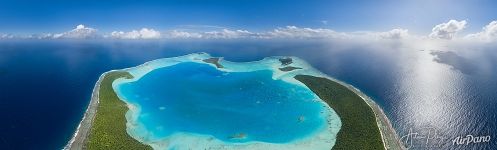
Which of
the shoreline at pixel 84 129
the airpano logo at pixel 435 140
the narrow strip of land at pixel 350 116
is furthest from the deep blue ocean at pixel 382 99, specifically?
→ the narrow strip of land at pixel 350 116

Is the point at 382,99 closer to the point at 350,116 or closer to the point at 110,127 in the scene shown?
the point at 350,116

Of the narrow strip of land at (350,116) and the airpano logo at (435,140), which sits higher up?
the narrow strip of land at (350,116)

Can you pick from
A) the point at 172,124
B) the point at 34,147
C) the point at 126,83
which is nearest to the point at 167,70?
the point at 126,83

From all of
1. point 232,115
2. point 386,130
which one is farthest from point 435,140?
point 232,115

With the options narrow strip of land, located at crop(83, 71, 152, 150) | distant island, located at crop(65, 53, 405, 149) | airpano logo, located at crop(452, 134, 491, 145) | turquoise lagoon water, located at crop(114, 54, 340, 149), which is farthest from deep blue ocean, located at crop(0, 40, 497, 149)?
turquoise lagoon water, located at crop(114, 54, 340, 149)

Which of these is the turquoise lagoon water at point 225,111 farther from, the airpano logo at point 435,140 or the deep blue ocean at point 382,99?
the deep blue ocean at point 382,99

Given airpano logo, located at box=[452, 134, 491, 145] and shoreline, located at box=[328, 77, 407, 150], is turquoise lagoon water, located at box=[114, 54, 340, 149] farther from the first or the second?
airpano logo, located at box=[452, 134, 491, 145]

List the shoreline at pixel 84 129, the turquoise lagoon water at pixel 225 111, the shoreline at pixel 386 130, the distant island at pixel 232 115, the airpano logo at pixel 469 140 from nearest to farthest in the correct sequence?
1. the shoreline at pixel 386 130
2. the shoreline at pixel 84 129
3. the airpano logo at pixel 469 140
4. the distant island at pixel 232 115
5. the turquoise lagoon water at pixel 225 111
